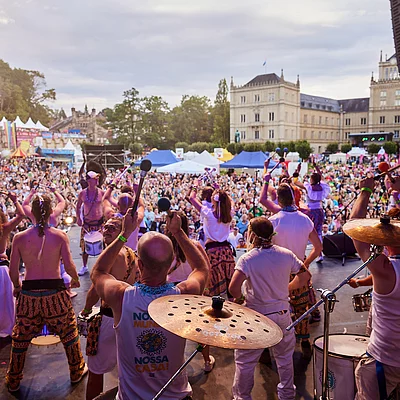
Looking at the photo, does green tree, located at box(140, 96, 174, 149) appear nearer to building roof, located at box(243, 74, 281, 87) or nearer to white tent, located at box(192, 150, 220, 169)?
building roof, located at box(243, 74, 281, 87)

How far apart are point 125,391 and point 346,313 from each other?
3909 millimetres

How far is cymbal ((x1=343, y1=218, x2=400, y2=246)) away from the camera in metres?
2.02

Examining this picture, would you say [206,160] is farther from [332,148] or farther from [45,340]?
[332,148]

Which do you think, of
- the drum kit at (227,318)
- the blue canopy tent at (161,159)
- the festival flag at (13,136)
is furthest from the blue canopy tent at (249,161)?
the festival flag at (13,136)

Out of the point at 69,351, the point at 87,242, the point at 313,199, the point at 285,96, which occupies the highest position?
the point at 285,96

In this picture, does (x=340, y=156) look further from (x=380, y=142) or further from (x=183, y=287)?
(x=183, y=287)

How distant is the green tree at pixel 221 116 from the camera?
7044cm

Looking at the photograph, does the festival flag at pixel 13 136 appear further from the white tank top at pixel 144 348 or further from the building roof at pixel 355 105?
the building roof at pixel 355 105

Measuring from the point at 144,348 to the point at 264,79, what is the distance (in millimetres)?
70527

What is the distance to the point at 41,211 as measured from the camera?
3.35 metres

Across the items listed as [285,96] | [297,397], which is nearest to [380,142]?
[285,96]

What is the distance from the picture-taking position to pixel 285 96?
219 ft

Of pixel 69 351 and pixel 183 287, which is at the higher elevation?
pixel 183 287

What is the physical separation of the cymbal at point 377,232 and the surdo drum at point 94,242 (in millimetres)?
4405
